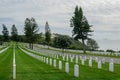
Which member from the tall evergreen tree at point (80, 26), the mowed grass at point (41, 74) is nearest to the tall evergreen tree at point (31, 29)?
the tall evergreen tree at point (80, 26)

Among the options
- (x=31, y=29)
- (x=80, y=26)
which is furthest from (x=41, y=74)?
(x=31, y=29)

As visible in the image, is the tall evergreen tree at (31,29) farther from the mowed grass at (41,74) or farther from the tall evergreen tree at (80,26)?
the mowed grass at (41,74)

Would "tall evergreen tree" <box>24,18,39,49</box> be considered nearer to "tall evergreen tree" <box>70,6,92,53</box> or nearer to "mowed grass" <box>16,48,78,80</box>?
"tall evergreen tree" <box>70,6,92,53</box>

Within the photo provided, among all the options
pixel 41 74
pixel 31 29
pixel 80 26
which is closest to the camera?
pixel 41 74

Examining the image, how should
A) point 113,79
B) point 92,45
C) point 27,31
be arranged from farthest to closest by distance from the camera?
1. point 92,45
2. point 27,31
3. point 113,79

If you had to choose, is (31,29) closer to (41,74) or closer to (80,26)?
(80,26)

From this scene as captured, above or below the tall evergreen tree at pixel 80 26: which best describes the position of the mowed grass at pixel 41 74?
below

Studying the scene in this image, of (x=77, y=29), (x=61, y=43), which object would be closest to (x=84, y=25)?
(x=77, y=29)

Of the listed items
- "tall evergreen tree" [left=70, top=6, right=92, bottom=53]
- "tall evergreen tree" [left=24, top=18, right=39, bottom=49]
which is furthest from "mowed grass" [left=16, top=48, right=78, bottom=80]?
"tall evergreen tree" [left=24, top=18, right=39, bottom=49]

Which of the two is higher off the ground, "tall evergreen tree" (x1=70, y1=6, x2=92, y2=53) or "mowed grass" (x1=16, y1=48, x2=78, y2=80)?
"tall evergreen tree" (x1=70, y1=6, x2=92, y2=53)

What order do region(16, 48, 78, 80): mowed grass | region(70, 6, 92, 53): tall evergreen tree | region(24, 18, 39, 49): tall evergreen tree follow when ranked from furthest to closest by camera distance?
region(24, 18, 39, 49): tall evergreen tree → region(70, 6, 92, 53): tall evergreen tree → region(16, 48, 78, 80): mowed grass

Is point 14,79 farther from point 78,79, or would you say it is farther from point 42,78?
point 78,79

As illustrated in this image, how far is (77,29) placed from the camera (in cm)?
11519

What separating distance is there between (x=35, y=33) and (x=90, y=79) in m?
155
